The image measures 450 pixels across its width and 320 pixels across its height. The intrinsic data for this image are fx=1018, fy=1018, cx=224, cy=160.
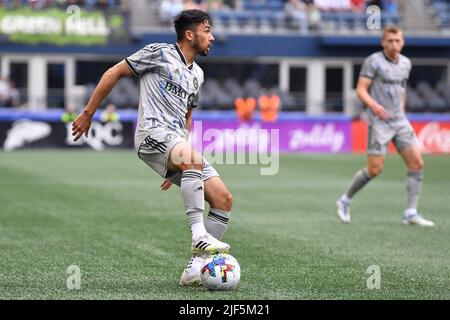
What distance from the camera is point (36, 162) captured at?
24859 millimetres

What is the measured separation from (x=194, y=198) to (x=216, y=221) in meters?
0.41

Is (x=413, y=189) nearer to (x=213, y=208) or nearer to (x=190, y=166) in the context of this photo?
(x=213, y=208)

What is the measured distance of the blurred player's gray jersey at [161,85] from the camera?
747 cm

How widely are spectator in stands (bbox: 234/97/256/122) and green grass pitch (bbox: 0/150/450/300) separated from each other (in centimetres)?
1222

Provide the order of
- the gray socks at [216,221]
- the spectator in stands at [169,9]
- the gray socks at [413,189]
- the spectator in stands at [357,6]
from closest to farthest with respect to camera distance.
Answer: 1. the gray socks at [216,221]
2. the gray socks at [413,189]
3. the spectator in stands at [169,9]
4. the spectator in stands at [357,6]

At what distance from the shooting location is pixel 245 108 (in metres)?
33.8

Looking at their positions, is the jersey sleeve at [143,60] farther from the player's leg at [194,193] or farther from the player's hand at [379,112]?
the player's hand at [379,112]

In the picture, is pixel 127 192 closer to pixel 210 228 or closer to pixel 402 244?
pixel 402 244

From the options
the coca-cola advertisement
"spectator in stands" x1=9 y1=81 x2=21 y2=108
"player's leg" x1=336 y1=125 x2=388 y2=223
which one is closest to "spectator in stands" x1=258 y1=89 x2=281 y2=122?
the coca-cola advertisement

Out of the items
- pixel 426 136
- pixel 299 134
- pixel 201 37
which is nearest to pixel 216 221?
pixel 201 37

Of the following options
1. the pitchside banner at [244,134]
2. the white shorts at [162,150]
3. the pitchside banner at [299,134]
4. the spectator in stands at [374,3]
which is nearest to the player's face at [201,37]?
the white shorts at [162,150]
